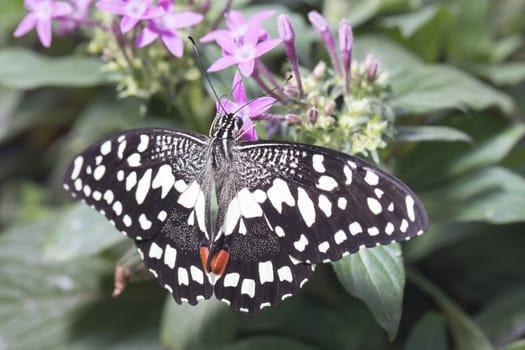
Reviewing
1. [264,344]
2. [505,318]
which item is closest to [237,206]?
[264,344]

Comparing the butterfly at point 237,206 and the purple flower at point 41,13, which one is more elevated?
the purple flower at point 41,13

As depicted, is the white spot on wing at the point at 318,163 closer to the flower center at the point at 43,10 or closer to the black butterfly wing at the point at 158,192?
the black butterfly wing at the point at 158,192

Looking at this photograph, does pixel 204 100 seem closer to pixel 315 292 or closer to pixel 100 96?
pixel 100 96

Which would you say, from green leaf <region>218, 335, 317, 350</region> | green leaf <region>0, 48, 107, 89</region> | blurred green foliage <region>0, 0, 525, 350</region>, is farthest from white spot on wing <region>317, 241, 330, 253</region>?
green leaf <region>0, 48, 107, 89</region>

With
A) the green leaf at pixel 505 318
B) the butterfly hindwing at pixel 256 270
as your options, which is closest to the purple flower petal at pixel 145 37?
the butterfly hindwing at pixel 256 270

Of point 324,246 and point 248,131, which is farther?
point 248,131

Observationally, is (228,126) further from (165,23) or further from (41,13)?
(41,13)
